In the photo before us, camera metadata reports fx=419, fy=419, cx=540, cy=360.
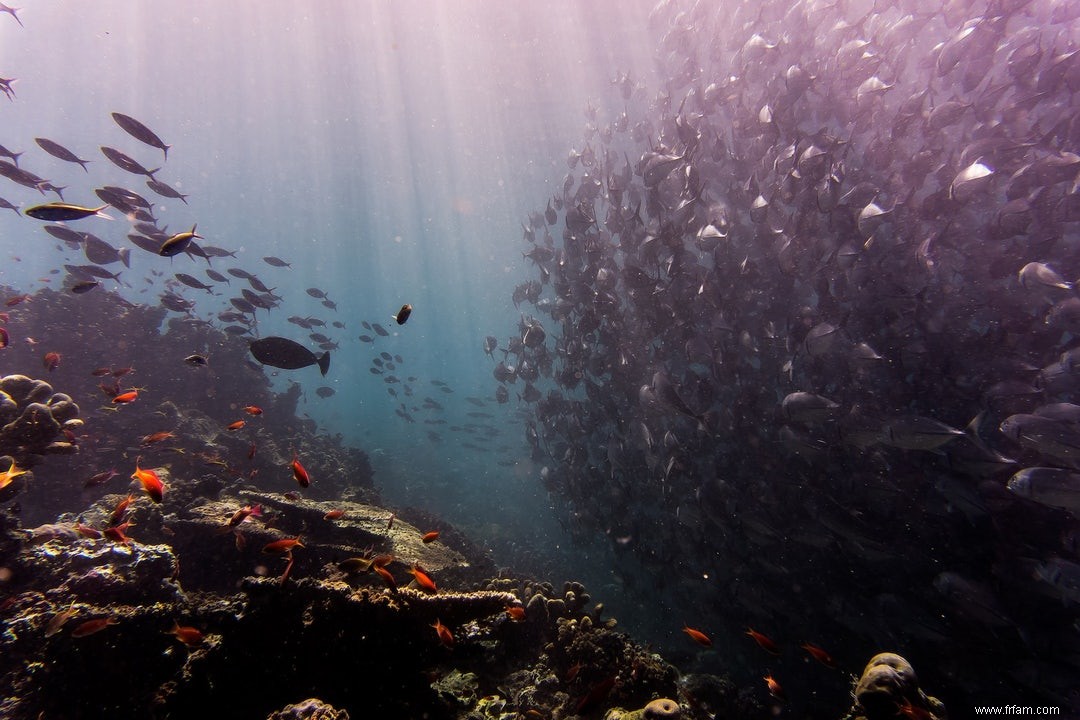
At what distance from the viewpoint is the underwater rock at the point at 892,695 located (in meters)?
3.02

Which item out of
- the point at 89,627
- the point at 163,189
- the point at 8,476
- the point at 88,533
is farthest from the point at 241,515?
the point at 163,189

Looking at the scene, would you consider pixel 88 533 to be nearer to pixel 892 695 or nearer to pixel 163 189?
pixel 163 189

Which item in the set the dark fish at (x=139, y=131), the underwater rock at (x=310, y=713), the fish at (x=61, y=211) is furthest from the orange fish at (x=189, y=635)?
the dark fish at (x=139, y=131)

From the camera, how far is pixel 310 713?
234 centimetres

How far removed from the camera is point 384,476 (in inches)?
1038

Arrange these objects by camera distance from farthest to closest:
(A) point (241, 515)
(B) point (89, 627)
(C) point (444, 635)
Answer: (A) point (241, 515) → (B) point (89, 627) → (C) point (444, 635)

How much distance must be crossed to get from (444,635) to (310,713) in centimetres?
79

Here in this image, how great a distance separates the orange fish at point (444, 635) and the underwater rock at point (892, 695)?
3108mm

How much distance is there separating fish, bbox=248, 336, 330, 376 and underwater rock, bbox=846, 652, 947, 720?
6553 millimetres

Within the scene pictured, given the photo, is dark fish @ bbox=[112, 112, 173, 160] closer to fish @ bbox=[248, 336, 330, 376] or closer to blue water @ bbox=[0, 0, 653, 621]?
fish @ bbox=[248, 336, 330, 376]

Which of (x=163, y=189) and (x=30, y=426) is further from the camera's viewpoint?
(x=163, y=189)

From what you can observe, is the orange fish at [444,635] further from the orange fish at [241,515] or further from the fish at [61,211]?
the fish at [61,211]

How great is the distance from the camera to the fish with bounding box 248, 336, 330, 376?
5512 millimetres

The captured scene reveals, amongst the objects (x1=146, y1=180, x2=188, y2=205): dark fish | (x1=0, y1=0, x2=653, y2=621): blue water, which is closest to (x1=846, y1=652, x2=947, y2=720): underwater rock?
(x1=146, y1=180, x2=188, y2=205): dark fish
